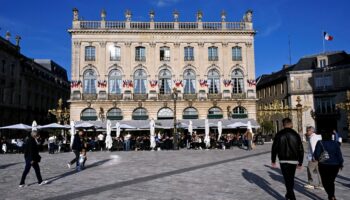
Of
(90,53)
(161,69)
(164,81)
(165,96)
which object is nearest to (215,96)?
(165,96)

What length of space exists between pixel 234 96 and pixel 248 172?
2826cm

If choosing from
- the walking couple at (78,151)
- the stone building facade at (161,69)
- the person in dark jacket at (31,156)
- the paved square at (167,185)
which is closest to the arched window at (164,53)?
the stone building facade at (161,69)

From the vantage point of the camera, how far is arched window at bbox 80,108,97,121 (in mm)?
38156

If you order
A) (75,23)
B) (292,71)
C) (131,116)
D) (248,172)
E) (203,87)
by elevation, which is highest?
(75,23)

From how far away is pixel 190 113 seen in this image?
39312 millimetres

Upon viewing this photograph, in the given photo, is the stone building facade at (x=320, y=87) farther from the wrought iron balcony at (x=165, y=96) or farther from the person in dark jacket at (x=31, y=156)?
the person in dark jacket at (x=31, y=156)

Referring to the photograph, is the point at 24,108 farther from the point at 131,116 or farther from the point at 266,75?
the point at 266,75

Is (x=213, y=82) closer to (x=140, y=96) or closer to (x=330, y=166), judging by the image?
(x=140, y=96)

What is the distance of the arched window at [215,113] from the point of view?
3939cm

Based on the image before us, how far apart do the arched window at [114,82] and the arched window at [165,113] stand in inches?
201

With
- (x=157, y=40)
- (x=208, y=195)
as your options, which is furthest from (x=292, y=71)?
(x=208, y=195)

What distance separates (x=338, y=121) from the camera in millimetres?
44688

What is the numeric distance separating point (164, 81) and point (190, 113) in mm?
4704

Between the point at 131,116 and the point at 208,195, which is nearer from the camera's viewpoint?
the point at 208,195
